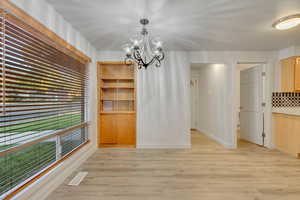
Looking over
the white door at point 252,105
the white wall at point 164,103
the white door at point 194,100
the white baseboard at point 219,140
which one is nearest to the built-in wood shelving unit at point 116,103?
the white wall at point 164,103

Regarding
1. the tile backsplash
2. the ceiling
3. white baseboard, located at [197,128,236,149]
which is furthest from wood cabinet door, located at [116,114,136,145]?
the tile backsplash

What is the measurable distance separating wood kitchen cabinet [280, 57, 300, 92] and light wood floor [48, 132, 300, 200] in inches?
58.5

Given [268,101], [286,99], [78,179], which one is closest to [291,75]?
[286,99]

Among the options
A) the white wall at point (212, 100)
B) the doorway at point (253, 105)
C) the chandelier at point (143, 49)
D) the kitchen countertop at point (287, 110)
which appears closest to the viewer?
the chandelier at point (143, 49)

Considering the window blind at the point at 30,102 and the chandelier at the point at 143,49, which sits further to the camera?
the chandelier at the point at 143,49

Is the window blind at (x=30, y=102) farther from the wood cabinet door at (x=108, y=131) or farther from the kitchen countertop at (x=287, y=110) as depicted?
the kitchen countertop at (x=287, y=110)

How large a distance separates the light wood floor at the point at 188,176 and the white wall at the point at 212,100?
0.96 m

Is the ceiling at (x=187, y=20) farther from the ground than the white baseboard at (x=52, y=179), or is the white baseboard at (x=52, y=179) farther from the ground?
the ceiling at (x=187, y=20)

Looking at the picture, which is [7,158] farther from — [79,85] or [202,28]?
[202,28]

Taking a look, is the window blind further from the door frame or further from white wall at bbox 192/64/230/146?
the door frame

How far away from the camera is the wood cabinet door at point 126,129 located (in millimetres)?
3854

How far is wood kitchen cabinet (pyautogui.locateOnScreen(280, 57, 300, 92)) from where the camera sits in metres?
3.35

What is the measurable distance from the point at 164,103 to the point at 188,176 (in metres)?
1.82

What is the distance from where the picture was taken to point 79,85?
296cm
